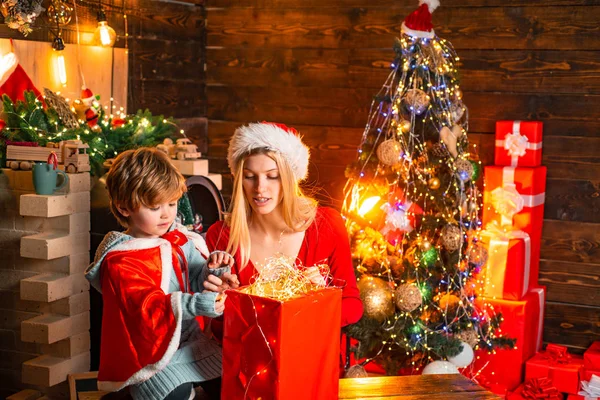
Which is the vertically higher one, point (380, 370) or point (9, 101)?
point (9, 101)

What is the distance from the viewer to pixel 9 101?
339cm

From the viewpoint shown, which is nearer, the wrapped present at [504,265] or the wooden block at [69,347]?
the wooden block at [69,347]

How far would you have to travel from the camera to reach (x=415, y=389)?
217 cm

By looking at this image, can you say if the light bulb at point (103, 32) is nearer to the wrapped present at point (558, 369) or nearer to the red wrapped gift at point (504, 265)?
A: the red wrapped gift at point (504, 265)

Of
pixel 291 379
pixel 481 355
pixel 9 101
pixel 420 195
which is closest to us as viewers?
pixel 291 379

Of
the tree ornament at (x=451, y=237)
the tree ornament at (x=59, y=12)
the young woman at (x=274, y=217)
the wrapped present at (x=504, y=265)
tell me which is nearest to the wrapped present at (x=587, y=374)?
the wrapped present at (x=504, y=265)

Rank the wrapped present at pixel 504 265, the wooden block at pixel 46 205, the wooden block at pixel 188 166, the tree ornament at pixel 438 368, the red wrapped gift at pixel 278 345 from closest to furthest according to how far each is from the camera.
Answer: the red wrapped gift at pixel 278 345, the wooden block at pixel 46 205, the tree ornament at pixel 438 368, the wooden block at pixel 188 166, the wrapped present at pixel 504 265

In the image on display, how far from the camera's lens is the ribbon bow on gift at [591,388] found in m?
3.93

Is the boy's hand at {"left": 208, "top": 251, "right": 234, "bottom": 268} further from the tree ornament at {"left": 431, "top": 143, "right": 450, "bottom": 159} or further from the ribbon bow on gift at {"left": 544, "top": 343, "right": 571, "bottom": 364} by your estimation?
the ribbon bow on gift at {"left": 544, "top": 343, "right": 571, "bottom": 364}

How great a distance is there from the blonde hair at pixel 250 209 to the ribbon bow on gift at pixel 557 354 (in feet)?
6.52

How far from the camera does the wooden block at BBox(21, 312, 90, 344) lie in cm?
329

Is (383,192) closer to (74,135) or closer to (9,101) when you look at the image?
(74,135)

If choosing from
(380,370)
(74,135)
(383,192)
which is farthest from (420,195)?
(74,135)

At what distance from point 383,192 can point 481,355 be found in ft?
3.24
